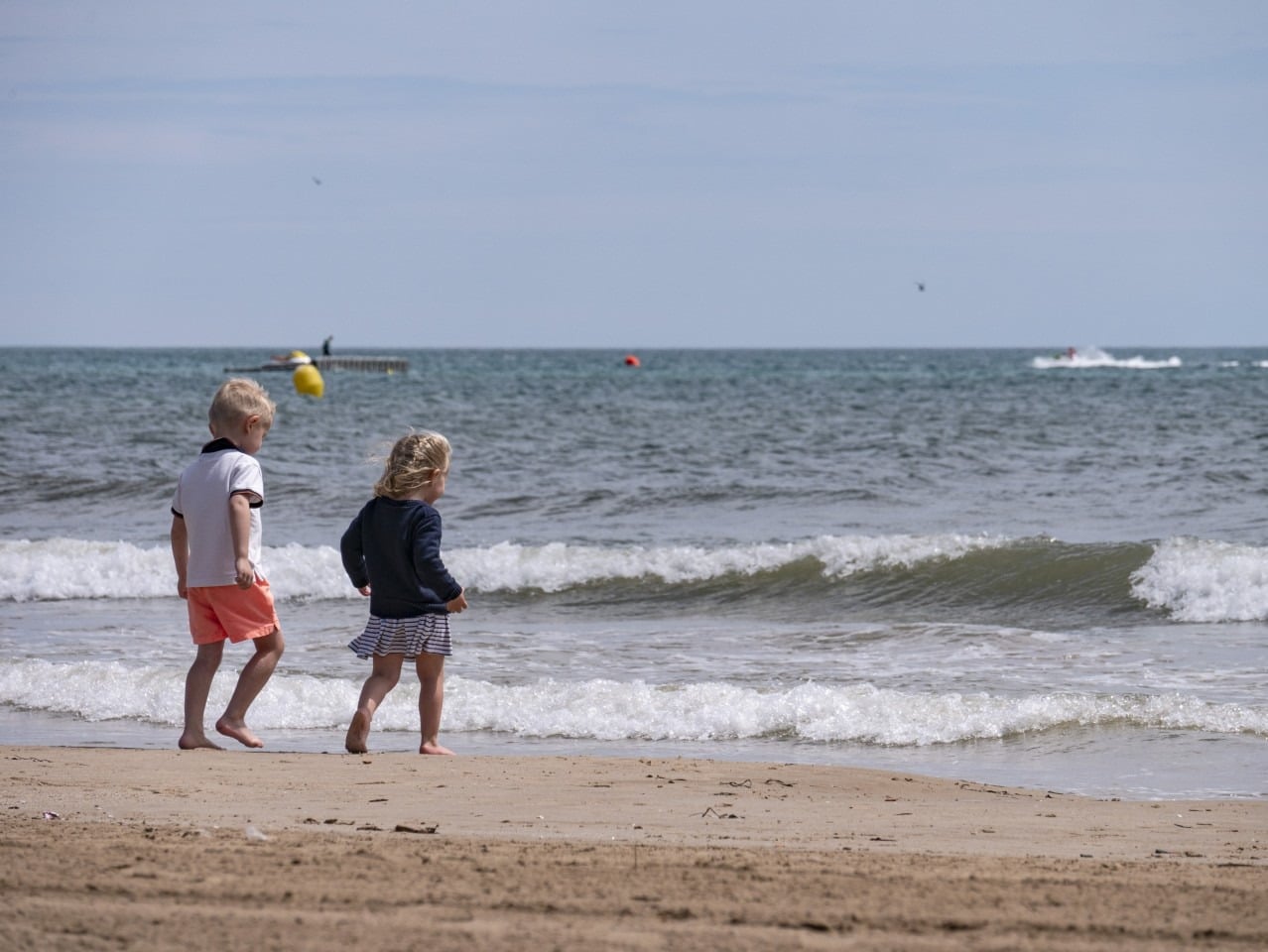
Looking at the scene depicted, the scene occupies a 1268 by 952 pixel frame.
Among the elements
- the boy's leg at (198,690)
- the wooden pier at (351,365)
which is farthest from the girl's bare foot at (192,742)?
the wooden pier at (351,365)

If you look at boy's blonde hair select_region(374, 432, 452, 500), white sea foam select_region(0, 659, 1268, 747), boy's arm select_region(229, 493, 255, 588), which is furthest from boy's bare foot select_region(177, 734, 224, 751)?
boy's blonde hair select_region(374, 432, 452, 500)

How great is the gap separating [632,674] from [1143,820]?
12.9 ft

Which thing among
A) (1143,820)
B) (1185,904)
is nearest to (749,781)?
(1143,820)

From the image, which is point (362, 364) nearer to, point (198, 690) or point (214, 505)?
point (198, 690)

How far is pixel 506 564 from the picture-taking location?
12367mm

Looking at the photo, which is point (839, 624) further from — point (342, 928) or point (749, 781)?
point (342, 928)

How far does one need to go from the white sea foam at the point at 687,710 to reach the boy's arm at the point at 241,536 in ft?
5.30

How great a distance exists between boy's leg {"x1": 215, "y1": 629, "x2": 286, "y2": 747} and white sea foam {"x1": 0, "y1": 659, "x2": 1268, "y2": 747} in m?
0.99

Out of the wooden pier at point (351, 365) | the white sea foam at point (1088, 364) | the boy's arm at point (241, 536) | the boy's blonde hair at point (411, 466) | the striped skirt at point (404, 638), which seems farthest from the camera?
the white sea foam at point (1088, 364)

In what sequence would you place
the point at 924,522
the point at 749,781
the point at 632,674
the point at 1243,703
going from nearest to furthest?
the point at 749,781 → the point at 1243,703 → the point at 632,674 → the point at 924,522

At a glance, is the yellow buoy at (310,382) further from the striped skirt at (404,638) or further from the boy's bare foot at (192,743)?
the striped skirt at (404,638)

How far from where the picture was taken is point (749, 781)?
212 inches

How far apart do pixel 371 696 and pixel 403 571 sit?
548 millimetres

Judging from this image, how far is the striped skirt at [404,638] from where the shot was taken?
19.0ft
